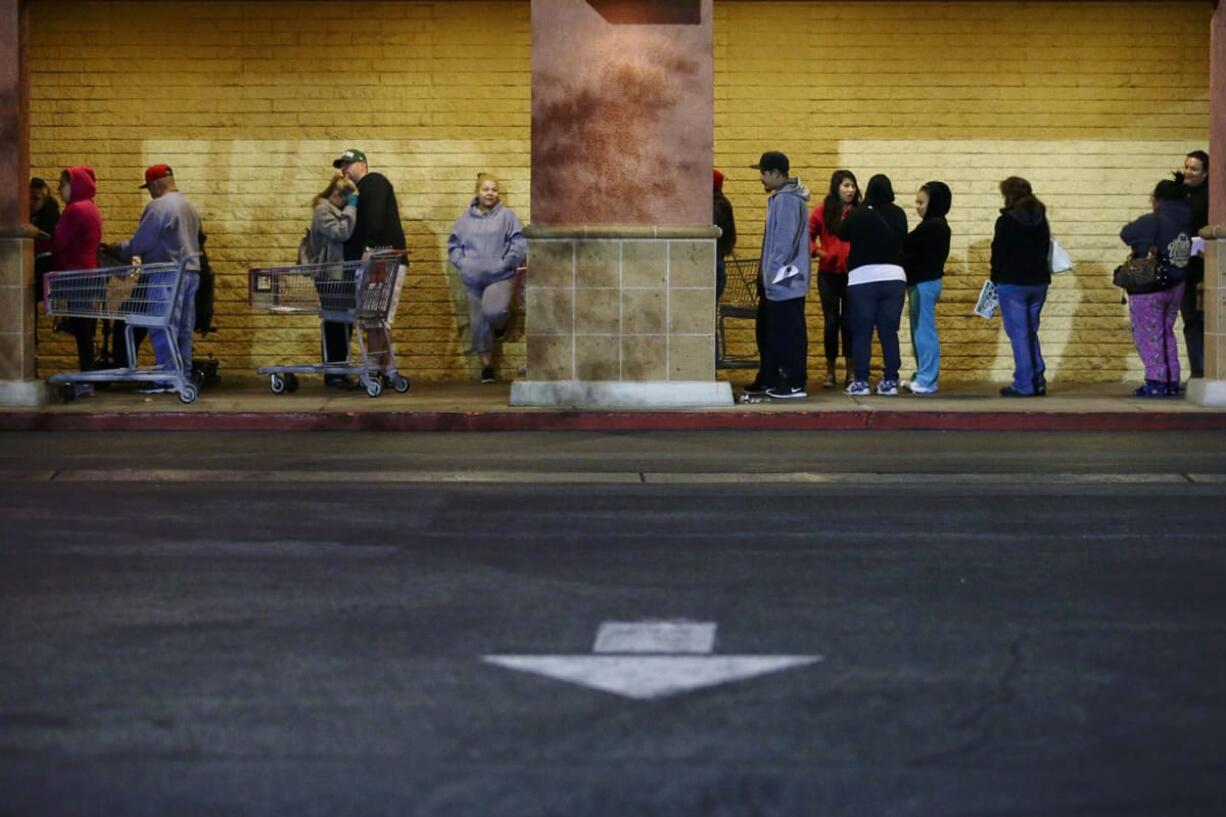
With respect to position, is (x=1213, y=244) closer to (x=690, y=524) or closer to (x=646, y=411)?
(x=646, y=411)

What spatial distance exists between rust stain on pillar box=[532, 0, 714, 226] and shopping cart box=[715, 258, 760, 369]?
70.1 inches

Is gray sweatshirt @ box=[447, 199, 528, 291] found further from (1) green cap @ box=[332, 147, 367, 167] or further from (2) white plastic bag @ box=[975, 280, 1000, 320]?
(2) white plastic bag @ box=[975, 280, 1000, 320]

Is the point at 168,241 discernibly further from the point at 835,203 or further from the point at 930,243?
the point at 930,243

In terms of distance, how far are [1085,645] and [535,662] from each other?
6.19 feet

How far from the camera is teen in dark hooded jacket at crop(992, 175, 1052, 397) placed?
19.0 m

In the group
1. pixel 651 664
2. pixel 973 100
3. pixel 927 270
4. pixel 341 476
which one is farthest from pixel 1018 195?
pixel 651 664

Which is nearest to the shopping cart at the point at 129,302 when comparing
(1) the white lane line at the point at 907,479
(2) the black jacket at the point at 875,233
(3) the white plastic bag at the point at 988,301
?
(2) the black jacket at the point at 875,233

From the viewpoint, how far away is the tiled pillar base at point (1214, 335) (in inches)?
730

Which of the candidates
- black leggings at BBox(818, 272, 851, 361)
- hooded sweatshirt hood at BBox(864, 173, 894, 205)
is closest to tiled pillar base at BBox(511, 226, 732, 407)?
hooded sweatshirt hood at BBox(864, 173, 894, 205)

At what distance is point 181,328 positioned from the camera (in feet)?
63.8

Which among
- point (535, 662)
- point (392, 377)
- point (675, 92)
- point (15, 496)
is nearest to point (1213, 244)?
point (675, 92)

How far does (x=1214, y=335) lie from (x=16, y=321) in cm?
936

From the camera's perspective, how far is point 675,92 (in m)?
18.5

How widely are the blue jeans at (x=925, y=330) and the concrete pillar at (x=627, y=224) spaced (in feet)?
6.90
